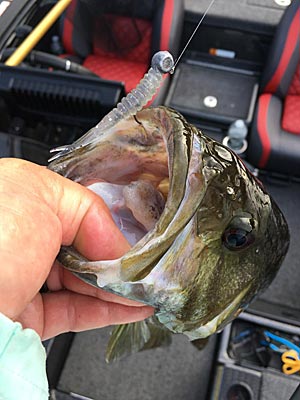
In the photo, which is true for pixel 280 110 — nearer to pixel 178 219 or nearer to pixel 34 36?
pixel 34 36

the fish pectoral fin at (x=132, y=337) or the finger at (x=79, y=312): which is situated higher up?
the finger at (x=79, y=312)

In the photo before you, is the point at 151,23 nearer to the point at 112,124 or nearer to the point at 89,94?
the point at 89,94

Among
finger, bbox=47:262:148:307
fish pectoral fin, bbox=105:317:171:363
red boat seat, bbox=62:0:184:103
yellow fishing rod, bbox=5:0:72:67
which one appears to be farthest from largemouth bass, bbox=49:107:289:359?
red boat seat, bbox=62:0:184:103

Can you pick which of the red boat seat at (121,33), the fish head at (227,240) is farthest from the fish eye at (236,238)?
the red boat seat at (121,33)

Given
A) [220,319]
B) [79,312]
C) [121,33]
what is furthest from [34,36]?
[220,319]

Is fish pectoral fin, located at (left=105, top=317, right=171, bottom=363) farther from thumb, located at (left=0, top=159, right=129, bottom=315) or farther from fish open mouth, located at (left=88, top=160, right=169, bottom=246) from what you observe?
thumb, located at (left=0, top=159, right=129, bottom=315)

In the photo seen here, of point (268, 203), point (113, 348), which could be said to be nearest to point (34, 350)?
point (268, 203)

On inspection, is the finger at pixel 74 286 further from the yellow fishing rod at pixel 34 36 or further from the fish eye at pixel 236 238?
the yellow fishing rod at pixel 34 36

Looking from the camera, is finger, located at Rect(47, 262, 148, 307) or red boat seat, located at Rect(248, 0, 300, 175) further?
Result: red boat seat, located at Rect(248, 0, 300, 175)
